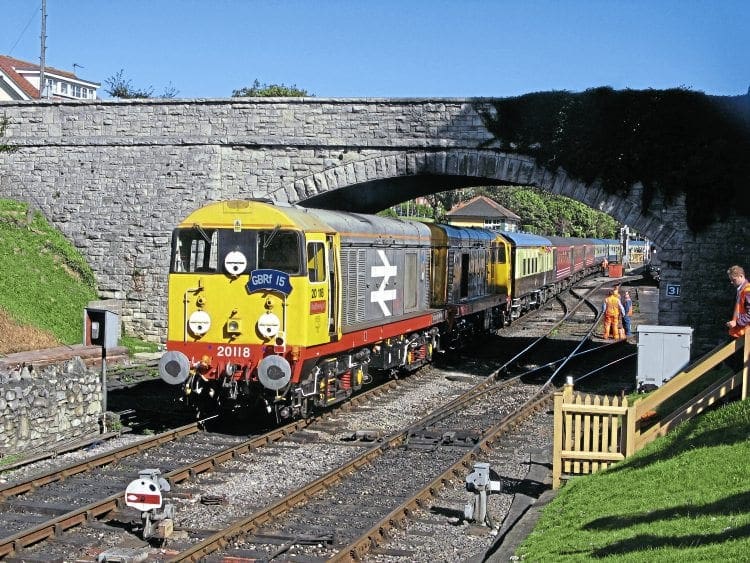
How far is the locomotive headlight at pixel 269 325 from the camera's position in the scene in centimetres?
1396

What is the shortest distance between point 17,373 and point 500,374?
11.8 meters

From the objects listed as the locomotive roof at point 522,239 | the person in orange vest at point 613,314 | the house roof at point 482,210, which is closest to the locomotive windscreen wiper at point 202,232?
the person in orange vest at point 613,314

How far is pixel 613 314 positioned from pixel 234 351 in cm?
1750

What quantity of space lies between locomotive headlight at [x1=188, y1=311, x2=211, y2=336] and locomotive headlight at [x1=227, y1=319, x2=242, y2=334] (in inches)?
13.5

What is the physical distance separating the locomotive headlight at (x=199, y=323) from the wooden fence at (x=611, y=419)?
558 cm

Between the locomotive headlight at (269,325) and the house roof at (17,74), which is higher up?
the house roof at (17,74)

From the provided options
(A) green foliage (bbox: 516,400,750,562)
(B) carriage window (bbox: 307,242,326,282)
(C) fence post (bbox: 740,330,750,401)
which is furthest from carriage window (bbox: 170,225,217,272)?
(C) fence post (bbox: 740,330,750,401)

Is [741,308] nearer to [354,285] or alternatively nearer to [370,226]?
[354,285]

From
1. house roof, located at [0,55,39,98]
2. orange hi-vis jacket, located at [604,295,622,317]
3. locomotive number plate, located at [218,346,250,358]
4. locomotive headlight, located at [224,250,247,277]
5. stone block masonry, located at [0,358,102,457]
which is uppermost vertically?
house roof, located at [0,55,39,98]

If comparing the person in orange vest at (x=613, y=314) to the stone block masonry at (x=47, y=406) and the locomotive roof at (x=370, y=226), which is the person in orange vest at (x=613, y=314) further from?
the stone block masonry at (x=47, y=406)

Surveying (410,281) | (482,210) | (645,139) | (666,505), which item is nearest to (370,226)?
(410,281)

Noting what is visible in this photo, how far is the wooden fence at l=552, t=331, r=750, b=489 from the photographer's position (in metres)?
11.5

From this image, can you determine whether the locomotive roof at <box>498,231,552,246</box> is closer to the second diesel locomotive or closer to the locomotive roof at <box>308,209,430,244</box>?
the locomotive roof at <box>308,209,430,244</box>

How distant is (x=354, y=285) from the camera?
16.4 meters
